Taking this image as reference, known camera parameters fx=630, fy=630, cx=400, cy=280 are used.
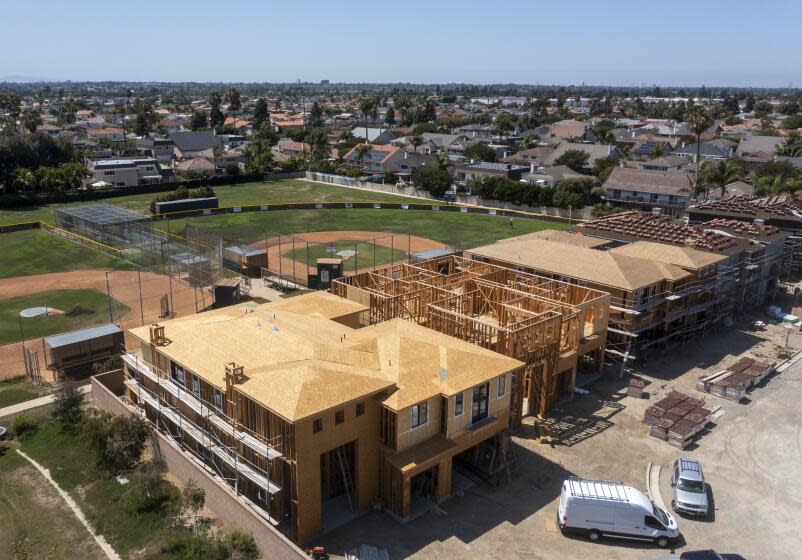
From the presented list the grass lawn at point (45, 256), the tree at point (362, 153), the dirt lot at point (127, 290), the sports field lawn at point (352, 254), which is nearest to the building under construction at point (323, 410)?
the dirt lot at point (127, 290)

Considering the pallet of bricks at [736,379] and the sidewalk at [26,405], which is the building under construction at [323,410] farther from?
the pallet of bricks at [736,379]

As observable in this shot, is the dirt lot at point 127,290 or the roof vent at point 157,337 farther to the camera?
the dirt lot at point 127,290

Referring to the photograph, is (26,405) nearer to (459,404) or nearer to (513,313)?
(459,404)

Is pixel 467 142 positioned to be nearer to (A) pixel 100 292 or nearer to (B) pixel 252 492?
(A) pixel 100 292

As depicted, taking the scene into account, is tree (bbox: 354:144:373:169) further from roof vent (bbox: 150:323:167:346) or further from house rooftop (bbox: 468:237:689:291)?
roof vent (bbox: 150:323:167:346)

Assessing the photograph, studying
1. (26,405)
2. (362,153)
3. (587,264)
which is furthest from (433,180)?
(26,405)
